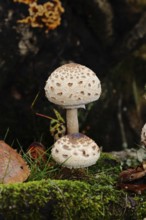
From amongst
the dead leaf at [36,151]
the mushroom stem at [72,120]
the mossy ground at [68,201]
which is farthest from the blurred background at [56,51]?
the mossy ground at [68,201]

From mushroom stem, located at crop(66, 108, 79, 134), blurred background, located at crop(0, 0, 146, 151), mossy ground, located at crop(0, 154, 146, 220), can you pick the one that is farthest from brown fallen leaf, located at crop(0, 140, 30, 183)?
blurred background, located at crop(0, 0, 146, 151)

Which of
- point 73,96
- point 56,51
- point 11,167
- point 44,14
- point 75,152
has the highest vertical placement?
point 44,14

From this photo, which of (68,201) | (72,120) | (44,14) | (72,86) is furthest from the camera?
(44,14)

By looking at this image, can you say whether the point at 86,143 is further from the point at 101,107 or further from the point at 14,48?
the point at 101,107

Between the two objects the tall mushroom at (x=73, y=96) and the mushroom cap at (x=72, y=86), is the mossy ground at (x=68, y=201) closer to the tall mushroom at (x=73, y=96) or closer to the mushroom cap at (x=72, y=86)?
the tall mushroom at (x=73, y=96)

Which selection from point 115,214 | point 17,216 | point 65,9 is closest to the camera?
point 17,216

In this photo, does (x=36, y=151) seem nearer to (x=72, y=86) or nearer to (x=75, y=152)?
(x=75, y=152)

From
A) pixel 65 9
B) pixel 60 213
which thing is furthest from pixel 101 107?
pixel 60 213

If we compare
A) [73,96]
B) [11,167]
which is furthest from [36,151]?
[73,96]
